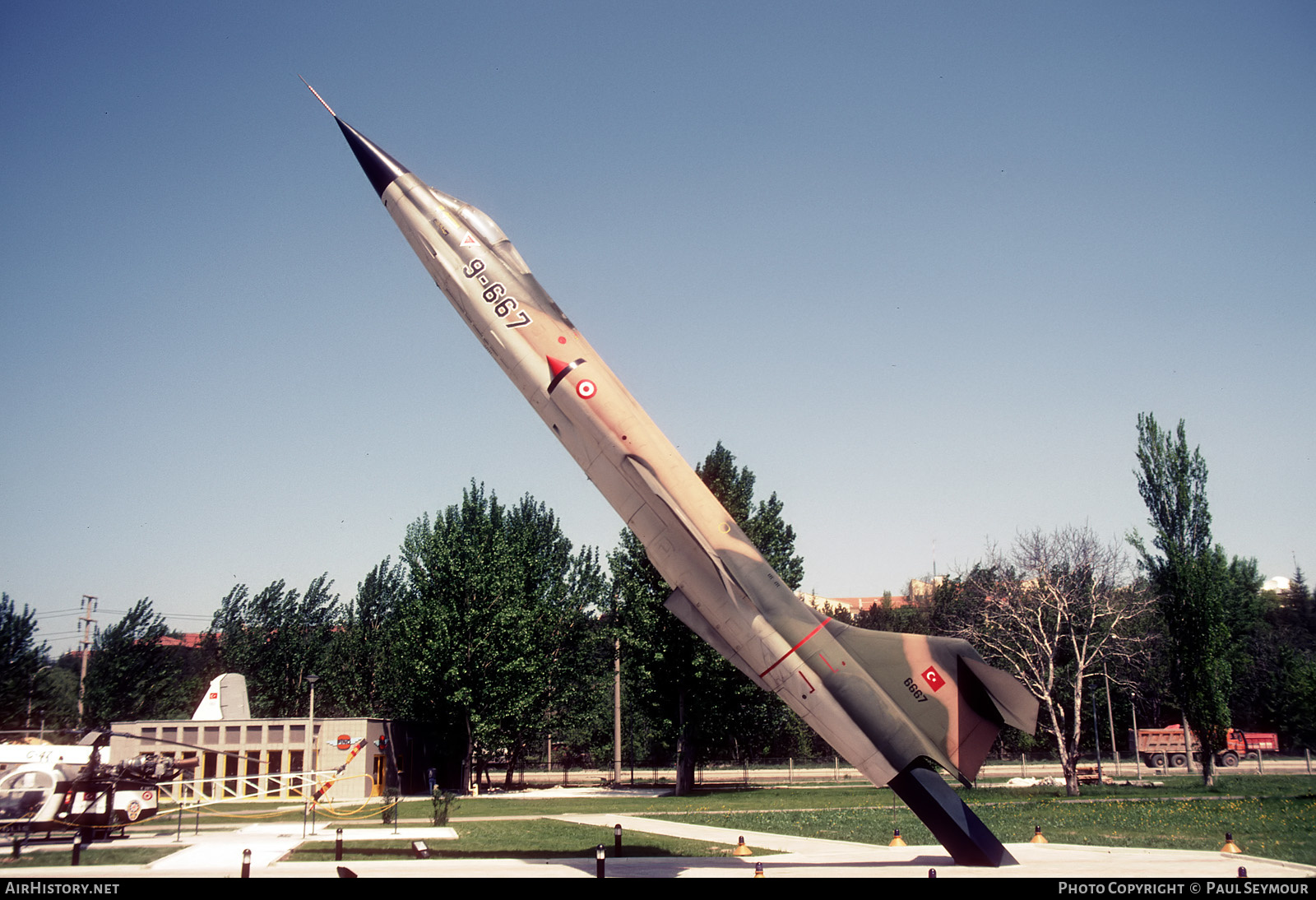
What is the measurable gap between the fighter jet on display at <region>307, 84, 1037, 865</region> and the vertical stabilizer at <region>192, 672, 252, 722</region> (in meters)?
25.5

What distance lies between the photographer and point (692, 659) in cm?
3609

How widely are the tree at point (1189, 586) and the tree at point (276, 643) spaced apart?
4290 cm

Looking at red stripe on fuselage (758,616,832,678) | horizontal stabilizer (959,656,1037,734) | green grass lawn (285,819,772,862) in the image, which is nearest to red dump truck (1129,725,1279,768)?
green grass lawn (285,819,772,862)

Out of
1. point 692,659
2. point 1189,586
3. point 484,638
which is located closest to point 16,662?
point 484,638

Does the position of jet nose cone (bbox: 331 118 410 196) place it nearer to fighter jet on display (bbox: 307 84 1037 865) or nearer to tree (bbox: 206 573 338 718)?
fighter jet on display (bbox: 307 84 1037 865)

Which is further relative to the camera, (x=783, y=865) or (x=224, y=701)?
(x=224, y=701)

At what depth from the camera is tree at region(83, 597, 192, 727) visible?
36500 millimetres

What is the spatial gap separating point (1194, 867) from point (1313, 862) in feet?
8.64

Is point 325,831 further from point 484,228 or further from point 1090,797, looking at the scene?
point 1090,797

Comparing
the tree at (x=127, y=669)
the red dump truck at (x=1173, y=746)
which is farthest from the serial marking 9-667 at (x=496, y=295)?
the red dump truck at (x=1173, y=746)

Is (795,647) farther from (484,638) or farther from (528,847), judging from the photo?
(484,638)

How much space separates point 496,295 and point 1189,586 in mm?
29296

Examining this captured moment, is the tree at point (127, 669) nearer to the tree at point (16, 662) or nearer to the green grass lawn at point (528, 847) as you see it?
the tree at point (16, 662)
